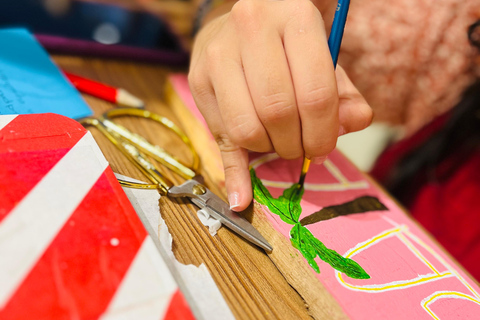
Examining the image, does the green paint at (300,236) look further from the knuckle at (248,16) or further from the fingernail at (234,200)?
the knuckle at (248,16)

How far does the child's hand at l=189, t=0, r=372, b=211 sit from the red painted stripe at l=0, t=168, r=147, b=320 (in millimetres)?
161

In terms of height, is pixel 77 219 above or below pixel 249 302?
above

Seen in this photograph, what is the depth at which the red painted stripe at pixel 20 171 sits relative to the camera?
324 millimetres

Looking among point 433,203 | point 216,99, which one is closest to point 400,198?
point 433,203

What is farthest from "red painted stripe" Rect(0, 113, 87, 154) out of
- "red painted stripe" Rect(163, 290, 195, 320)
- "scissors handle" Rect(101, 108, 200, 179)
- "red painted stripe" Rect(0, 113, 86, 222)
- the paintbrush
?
the paintbrush

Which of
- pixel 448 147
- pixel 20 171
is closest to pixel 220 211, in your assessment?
pixel 20 171

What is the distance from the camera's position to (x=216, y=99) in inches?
19.5

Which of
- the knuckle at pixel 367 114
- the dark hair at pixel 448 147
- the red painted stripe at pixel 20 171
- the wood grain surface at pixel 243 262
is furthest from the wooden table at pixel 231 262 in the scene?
the dark hair at pixel 448 147

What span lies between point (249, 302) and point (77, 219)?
20 cm

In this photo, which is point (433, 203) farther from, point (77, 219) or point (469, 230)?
point (77, 219)

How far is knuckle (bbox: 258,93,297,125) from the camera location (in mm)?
417

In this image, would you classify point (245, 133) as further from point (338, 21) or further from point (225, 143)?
point (338, 21)

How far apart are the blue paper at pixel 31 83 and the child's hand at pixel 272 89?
227mm

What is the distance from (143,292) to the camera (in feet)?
0.96
